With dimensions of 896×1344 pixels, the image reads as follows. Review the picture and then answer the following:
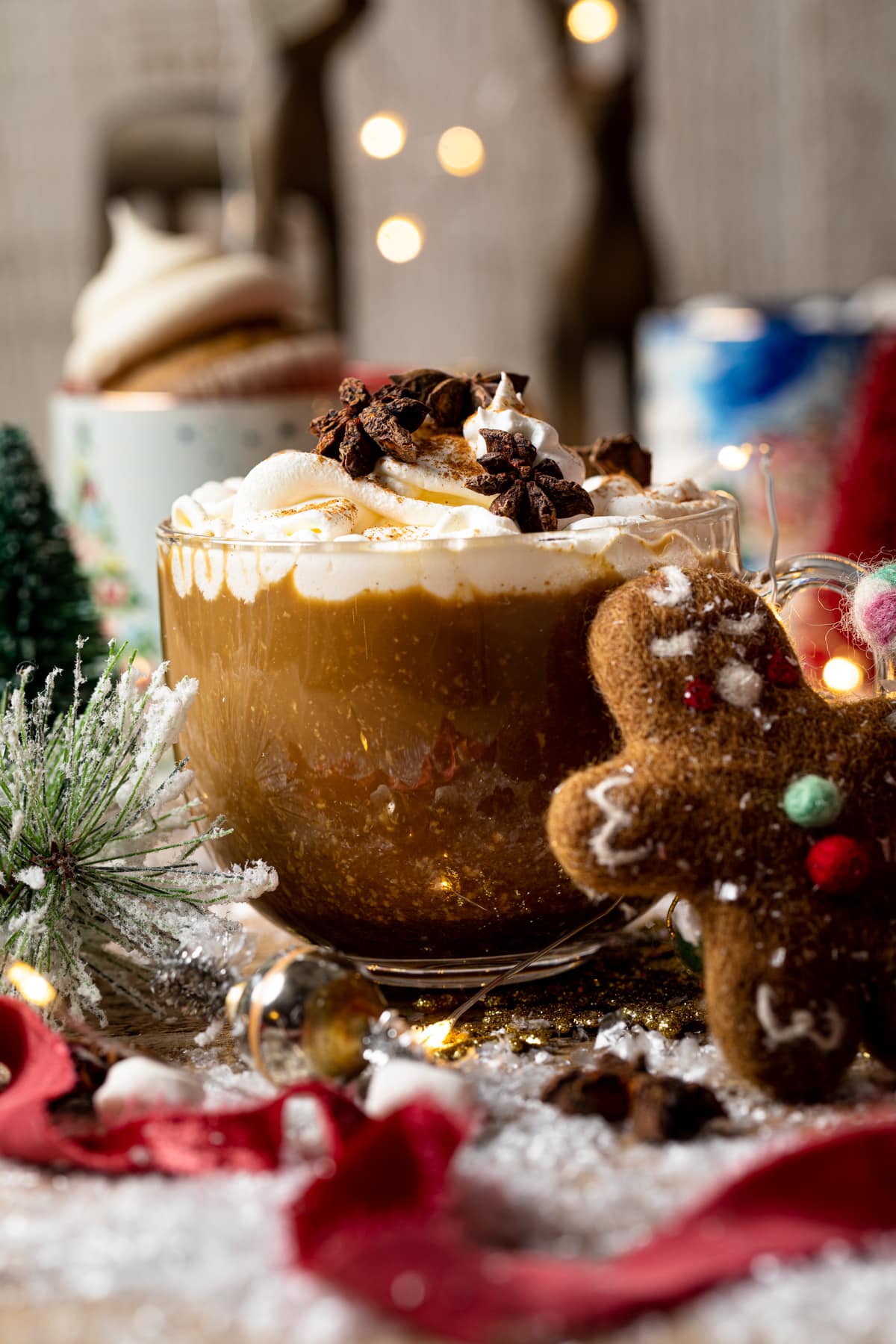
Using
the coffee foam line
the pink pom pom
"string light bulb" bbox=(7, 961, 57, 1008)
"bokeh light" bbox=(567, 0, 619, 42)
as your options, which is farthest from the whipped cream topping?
"bokeh light" bbox=(567, 0, 619, 42)

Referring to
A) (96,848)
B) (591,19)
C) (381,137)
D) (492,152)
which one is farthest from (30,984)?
(492,152)

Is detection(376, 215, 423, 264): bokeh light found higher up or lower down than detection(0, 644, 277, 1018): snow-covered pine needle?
higher up

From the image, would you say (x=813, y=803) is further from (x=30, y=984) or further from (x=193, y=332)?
(x=193, y=332)

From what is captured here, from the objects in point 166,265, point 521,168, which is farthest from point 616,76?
point 166,265

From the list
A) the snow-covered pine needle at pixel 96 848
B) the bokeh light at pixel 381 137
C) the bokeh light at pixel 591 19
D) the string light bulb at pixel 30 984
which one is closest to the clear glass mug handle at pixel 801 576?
the snow-covered pine needle at pixel 96 848

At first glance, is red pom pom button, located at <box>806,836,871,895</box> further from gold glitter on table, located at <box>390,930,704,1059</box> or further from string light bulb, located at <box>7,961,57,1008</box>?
string light bulb, located at <box>7,961,57,1008</box>

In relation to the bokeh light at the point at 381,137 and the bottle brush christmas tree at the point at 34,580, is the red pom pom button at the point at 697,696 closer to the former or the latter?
the bottle brush christmas tree at the point at 34,580
